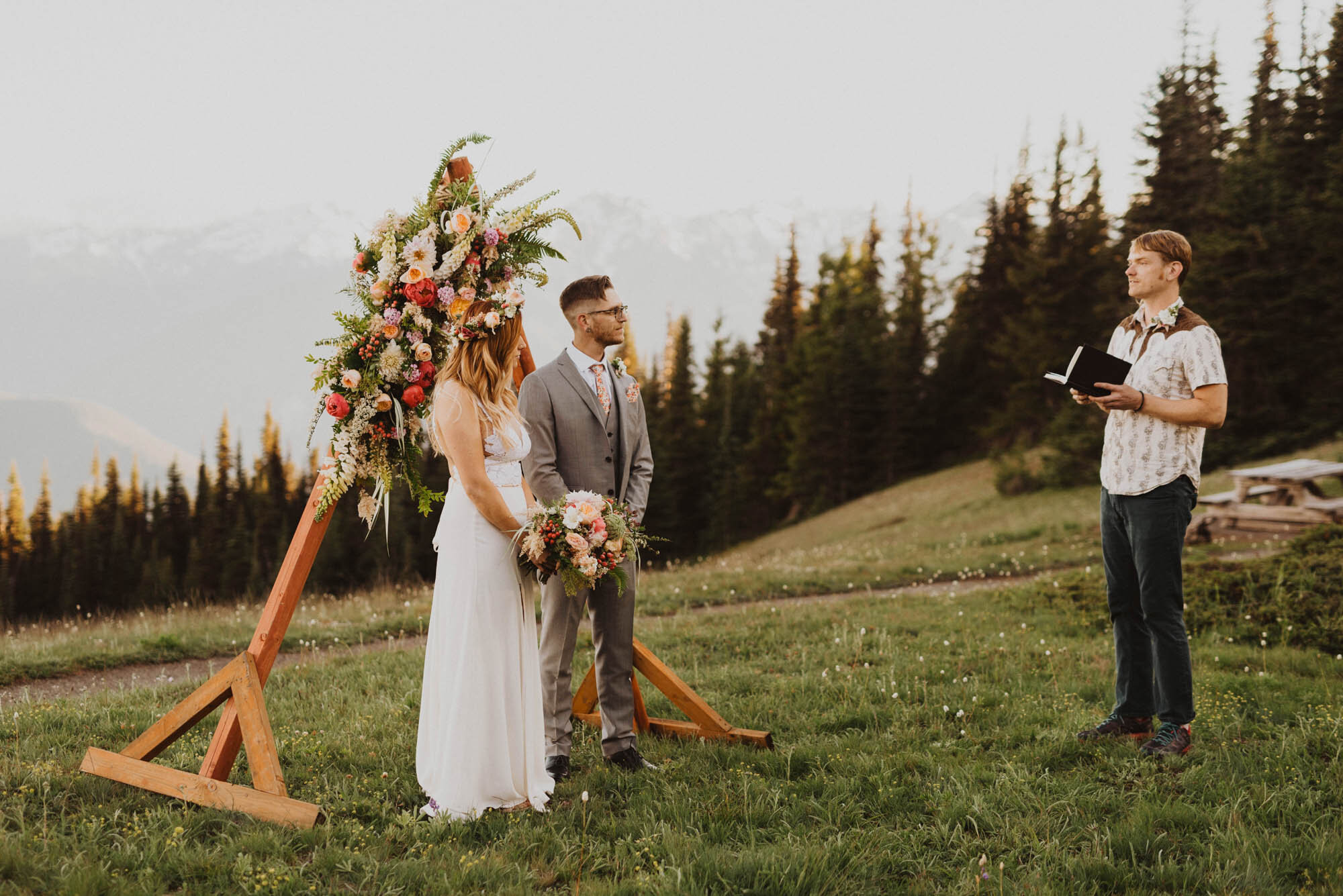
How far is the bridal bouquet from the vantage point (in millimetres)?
4703

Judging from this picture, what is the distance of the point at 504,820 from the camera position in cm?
444

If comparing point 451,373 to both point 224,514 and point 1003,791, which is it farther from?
point 224,514

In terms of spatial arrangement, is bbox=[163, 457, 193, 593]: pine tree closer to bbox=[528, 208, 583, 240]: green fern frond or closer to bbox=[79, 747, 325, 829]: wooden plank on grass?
bbox=[79, 747, 325, 829]: wooden plank on grass

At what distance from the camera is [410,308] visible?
4.76 m

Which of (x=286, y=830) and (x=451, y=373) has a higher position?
(x=451, y=373)

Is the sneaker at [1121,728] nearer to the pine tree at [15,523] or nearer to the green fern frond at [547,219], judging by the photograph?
the green fern frond at [547,219]

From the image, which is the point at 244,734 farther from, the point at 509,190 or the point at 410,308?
the point at 509,190

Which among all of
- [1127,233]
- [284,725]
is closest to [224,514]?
[1127,233]

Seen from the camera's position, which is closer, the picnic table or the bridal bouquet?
the bridal bouquet

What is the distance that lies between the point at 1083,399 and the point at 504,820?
4241mm

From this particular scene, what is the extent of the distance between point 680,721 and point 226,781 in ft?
9.50

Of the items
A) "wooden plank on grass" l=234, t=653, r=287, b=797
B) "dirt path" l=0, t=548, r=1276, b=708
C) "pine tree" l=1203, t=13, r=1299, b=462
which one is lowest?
→ "dirt path" l=0, t=548, r=1276, b=708

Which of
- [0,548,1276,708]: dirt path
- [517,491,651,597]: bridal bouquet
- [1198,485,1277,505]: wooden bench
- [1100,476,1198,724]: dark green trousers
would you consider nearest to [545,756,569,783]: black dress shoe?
[517,491,651,597]: bridal bouquet

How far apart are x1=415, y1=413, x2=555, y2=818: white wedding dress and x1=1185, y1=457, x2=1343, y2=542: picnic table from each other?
14.9m
